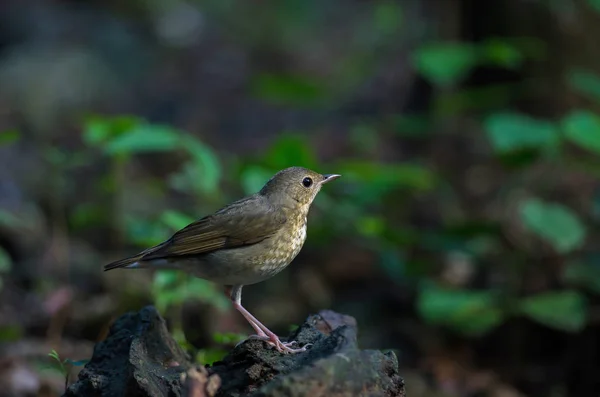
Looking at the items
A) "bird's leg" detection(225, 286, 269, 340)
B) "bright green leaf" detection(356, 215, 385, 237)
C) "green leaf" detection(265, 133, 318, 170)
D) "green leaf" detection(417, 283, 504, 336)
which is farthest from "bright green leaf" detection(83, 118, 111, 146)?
"green leaf" detection(417, 283, 504, 336)

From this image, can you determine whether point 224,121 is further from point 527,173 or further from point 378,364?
point 378,364

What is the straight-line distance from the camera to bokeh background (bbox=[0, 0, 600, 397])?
19.9 ft

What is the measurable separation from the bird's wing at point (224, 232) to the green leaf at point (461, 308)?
2234mm

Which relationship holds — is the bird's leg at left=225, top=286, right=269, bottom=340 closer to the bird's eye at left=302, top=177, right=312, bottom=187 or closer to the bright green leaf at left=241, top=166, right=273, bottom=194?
the bird's eye at left=302, top=177, right=312, bottom=187

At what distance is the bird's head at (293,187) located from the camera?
457cm

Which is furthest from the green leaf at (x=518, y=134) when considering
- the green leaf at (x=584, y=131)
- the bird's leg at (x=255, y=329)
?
the bird's leg at (x=255, y=329)

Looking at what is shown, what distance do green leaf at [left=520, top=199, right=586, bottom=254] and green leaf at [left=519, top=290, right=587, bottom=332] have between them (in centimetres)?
36

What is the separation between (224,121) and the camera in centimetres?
Result: 1274

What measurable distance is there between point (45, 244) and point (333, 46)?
9748 millimetres

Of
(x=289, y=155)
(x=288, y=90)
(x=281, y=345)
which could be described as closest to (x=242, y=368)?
(x=281, y=345)

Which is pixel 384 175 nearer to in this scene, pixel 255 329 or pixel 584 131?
pixel 584 131

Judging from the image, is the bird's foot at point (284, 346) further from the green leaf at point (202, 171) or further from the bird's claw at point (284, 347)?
the green leaf at point (202, 171)

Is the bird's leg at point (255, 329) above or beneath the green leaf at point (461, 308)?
above

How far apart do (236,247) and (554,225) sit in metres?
2.74
